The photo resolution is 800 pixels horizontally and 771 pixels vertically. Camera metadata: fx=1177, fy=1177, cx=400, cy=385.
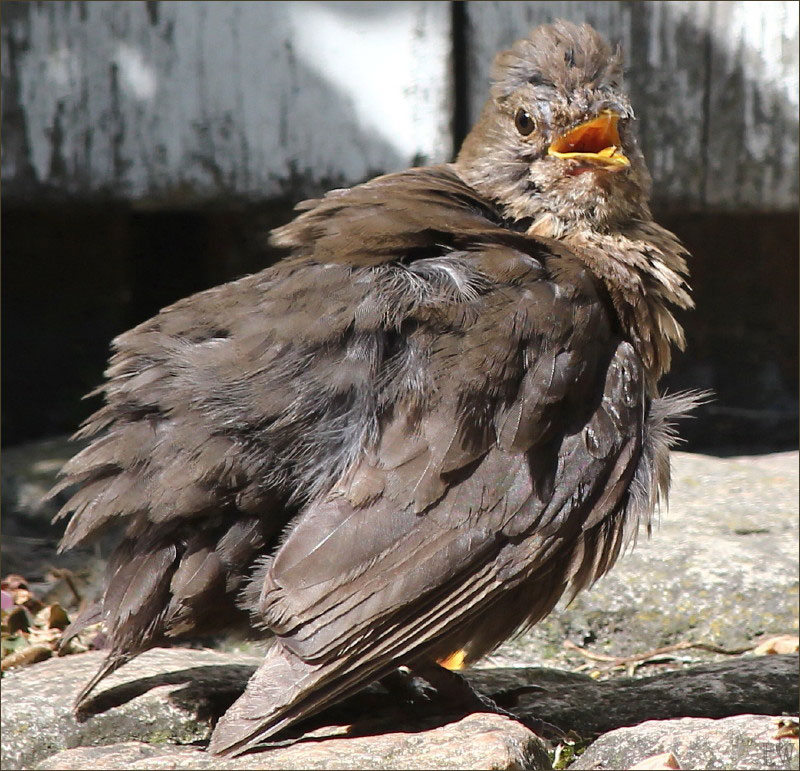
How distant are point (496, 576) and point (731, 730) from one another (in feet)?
2.11

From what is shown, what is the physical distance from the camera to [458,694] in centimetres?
307

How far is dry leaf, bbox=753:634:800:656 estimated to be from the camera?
3.82 m

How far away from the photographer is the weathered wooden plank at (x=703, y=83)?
530 centimetres

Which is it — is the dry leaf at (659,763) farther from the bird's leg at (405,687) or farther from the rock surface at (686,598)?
the rock surface at (686,598)

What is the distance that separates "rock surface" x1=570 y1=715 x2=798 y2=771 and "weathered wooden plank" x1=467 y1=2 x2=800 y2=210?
10.5 ft

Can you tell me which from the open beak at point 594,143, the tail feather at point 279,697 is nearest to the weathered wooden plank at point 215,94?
the open beak at point 594,143

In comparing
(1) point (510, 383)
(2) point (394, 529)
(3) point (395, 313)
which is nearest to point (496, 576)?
(2) point (394, 529)

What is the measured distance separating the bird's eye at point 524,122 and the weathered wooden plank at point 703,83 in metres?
1.81

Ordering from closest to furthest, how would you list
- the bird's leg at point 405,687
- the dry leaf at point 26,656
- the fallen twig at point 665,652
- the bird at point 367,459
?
1. the bird at point 367,459
2. the bird's leg at point 405,687
3. the dry leaf at point 26,656
4. the fallen twig at point 665,652

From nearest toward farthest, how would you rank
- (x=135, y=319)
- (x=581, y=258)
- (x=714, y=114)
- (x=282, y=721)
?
1. (x=282, y=721)
2. (x=581, y=258)
3. (x=714, y=114)
4. (x=135, y=319)

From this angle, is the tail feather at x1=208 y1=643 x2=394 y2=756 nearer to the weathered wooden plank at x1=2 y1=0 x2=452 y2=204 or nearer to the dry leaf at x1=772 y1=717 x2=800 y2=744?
the dry leaf at x1=772 y1=717 x2=800 y2=744

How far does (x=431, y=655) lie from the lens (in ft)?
9.80

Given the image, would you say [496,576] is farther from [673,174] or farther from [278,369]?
[673,174]

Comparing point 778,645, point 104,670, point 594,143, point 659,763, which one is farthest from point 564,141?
point 104,670
